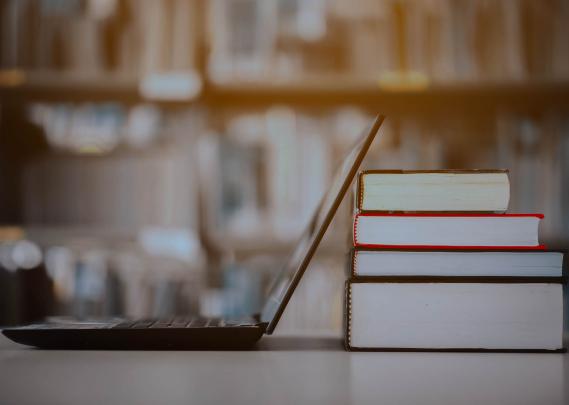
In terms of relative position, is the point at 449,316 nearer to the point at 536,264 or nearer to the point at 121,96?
the point at 536,264

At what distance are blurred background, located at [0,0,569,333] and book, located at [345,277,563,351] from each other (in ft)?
3.51

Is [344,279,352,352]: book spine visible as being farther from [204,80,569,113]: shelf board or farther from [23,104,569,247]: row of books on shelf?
[204,80,569,113]: shelf board

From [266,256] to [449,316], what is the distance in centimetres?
117

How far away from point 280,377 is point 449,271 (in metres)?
0.24

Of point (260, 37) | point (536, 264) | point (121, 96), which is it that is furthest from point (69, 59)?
point (536, 264)

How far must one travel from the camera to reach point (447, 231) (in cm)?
65

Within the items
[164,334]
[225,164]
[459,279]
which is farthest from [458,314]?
[225,164]

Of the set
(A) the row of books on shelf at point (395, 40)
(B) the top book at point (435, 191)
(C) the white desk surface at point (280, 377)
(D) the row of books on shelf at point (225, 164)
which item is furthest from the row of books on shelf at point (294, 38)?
(C) the white desk surface at point (280, 377)

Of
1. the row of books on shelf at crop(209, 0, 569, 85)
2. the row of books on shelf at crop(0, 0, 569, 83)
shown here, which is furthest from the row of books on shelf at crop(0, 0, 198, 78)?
the row of books on shelf at crop(209, 0, 569, 85)

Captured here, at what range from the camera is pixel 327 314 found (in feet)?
5.65

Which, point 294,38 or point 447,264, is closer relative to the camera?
point 447,264

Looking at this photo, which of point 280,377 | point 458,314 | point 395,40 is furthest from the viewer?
point 395,40

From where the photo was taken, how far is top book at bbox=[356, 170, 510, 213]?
66 centimetres

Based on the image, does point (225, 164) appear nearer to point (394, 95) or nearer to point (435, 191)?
point (394, 95)
